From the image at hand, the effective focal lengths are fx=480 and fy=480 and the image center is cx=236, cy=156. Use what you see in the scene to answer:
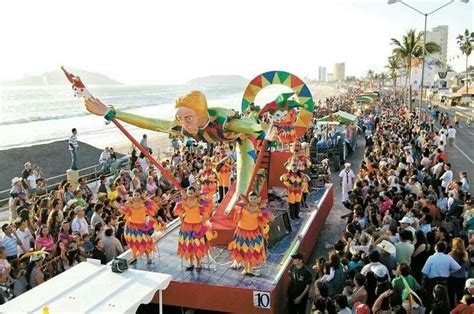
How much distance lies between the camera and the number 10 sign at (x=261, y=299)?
7.38 m

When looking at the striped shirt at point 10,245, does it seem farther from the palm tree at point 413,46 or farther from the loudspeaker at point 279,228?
the palm tree at point 413,46

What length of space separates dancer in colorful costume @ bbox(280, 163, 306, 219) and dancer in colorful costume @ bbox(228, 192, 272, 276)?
3.21 metres

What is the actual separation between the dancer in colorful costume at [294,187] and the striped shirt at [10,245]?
230 inches

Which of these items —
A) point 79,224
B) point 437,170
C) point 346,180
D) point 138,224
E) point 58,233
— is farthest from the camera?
point 346,180

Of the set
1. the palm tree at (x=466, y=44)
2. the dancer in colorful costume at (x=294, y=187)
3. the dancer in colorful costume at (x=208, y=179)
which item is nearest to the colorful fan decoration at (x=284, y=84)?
the dancer in colorful costume at (x=208, y=179)

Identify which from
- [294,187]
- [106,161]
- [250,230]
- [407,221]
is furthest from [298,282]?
[106,161]

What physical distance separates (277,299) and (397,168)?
23.9 ft

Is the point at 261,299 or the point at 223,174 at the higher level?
the point at 223,174

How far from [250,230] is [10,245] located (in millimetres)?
4320

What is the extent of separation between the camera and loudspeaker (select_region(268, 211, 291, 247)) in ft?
31.8

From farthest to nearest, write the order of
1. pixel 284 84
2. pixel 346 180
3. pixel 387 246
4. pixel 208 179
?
1. pixel 346 180
2. pixel 284 84
3. pixel 208 179
4. pixel 387 246

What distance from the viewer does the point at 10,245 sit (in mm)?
8547

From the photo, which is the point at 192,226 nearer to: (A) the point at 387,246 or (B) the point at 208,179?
(A) the point at 387,246

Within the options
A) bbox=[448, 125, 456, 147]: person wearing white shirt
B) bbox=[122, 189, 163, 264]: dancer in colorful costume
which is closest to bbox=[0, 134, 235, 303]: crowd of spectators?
bbox=[122, 189, 163, 264]: dancer in colorful costume
